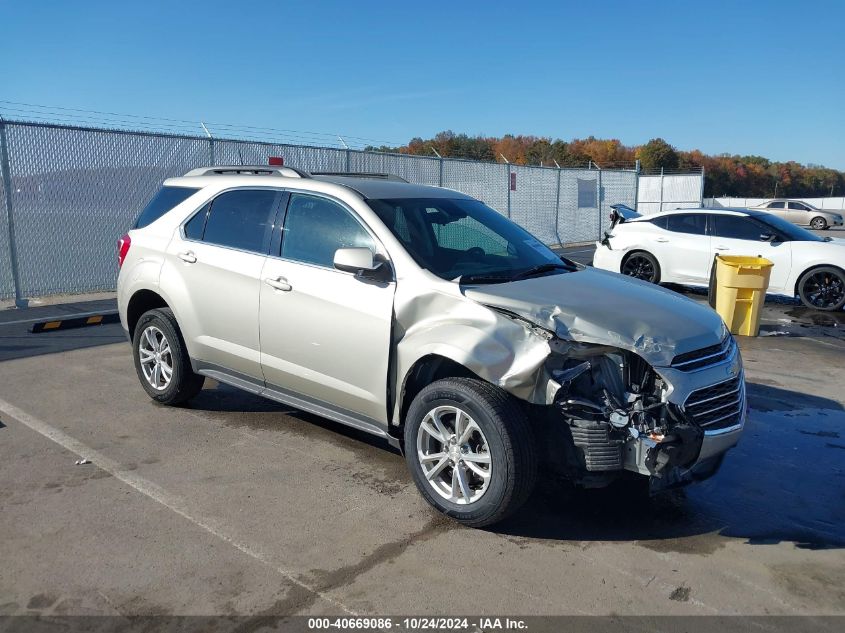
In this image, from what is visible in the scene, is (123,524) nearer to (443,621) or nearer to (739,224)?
(443,621)

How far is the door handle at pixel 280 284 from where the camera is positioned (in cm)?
476

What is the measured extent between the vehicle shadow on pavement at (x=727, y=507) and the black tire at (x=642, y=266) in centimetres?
760

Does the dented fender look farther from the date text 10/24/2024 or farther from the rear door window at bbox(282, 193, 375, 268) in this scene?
the date text 10/24/2024

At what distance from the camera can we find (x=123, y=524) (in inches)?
154

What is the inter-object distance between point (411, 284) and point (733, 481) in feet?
7.89

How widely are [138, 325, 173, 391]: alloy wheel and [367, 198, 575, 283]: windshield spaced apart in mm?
2229

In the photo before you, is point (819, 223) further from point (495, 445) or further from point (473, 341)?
point (495, 445)

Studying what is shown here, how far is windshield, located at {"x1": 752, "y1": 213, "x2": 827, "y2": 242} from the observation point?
1142 cm

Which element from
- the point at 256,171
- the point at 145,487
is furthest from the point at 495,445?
the point at 256,171

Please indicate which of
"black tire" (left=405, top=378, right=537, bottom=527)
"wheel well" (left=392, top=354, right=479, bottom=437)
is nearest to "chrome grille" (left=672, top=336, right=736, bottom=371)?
"black tire" (left=405, top=378, right=537, bottom=527)

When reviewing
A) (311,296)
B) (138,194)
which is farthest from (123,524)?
(138,194)

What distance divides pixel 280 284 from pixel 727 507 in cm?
306

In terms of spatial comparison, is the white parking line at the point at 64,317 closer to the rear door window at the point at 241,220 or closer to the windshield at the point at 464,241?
the rear door window at the point at 241,220

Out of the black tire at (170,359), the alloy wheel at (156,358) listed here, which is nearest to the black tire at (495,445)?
the black tire at (170,359)
